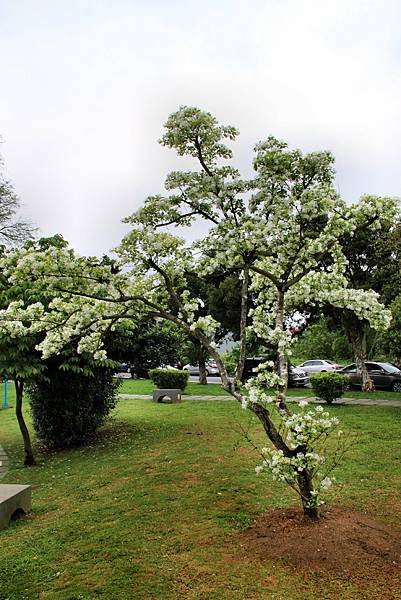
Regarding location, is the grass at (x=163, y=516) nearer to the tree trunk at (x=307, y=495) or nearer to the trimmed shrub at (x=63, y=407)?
the trimmed shrub at (x=63, y=407)

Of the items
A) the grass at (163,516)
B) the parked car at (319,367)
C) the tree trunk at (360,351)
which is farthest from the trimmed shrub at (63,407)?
the parked car at (319,367)

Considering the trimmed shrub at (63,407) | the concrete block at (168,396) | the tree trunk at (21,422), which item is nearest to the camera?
the tree trunk at (21,422)

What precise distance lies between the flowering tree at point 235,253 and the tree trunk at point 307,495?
1 cm

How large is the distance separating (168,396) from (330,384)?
257 inches

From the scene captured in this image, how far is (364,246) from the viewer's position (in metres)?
18.4

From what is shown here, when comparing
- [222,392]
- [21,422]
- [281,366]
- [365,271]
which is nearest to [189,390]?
[222,392]

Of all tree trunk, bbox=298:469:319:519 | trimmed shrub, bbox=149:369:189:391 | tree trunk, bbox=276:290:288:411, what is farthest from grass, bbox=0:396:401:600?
trimmed shrub, bbox=149:369:189:391

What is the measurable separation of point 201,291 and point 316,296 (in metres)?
20.0

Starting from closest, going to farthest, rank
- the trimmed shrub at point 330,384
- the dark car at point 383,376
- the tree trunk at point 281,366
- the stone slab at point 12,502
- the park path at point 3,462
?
the tree trunk at point 281,366
the stone slab at point 12,502
the park path at point 3,462
the trimmed shrub at point 330,384
the dark car at point 383,376

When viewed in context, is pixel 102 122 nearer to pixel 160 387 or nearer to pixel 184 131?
pixel 184 131

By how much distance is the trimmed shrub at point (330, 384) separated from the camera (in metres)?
14.6

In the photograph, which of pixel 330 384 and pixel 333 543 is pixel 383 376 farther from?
pixel 333 543

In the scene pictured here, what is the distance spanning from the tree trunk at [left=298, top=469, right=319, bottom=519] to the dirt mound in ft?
0.26

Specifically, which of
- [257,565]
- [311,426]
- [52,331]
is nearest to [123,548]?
[257,565]
